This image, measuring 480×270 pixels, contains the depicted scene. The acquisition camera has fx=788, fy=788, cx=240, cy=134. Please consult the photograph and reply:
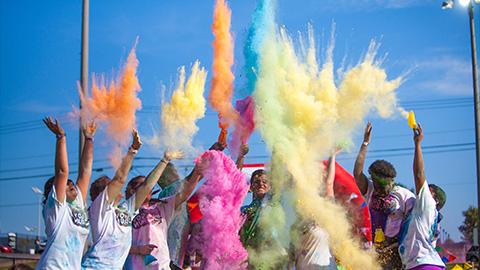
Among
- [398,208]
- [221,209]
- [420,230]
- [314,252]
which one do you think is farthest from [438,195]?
[221,209]

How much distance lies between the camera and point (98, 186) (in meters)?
7.50

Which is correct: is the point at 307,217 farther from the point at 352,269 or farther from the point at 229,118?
the point at 229,118

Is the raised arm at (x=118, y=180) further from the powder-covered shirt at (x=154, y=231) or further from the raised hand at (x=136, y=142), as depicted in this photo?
the powder-covered shirt at (x=154, y=231)

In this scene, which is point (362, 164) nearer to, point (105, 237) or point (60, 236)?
point (105, 237)

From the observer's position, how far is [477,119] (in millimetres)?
17938

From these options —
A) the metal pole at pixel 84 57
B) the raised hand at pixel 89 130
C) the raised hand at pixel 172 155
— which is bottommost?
the raised hand at pixel 172 155

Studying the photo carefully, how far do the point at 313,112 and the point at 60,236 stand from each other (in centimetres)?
304

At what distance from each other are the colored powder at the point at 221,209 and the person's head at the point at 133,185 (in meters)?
0.61

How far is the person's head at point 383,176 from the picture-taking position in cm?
820

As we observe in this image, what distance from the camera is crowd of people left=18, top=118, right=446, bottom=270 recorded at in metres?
6.77

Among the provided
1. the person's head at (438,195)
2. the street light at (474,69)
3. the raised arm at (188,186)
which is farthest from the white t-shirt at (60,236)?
the street light at (474,69)

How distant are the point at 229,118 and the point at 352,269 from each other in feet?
7.00

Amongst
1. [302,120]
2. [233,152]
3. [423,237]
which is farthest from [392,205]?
[233,152]

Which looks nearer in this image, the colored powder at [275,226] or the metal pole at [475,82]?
the colored powder at [275,226]
